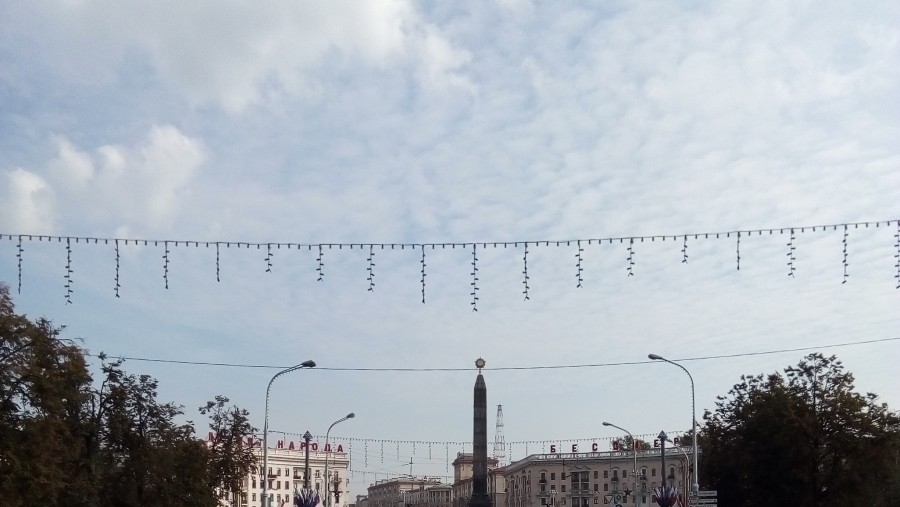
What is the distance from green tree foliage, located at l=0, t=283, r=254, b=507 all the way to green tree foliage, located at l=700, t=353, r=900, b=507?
2584 centimetres

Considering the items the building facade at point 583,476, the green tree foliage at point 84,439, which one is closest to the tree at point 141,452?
the green tree foliage at point 84,439

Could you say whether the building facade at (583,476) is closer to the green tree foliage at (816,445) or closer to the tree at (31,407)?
the green tree foliage at (816,445)

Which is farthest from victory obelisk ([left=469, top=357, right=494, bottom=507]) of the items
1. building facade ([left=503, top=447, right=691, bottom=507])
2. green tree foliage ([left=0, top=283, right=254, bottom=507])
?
building facade ([left=503, top=447, right=691, bottom=507])

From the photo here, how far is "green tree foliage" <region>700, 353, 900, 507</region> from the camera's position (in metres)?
48.0

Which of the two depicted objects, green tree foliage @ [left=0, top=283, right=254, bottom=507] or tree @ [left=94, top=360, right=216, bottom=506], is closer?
green tree foliage @ [left=0, top=283, right=254, bottom=507]

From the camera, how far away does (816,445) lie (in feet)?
160

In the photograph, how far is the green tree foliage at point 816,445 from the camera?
4797cm

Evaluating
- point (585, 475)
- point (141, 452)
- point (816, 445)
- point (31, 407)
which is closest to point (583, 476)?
point (585, 475)

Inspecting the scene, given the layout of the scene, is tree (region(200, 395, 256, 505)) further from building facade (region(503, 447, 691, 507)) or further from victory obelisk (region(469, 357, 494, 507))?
building facade (region(503, 447, 691, 507))

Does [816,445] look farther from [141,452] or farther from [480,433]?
[141,452]

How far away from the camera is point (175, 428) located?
47.4 metres

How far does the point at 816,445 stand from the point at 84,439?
110ft

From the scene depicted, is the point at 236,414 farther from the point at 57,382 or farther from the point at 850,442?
the point at 850,442

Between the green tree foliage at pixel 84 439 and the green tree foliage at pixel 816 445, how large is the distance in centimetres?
2584
